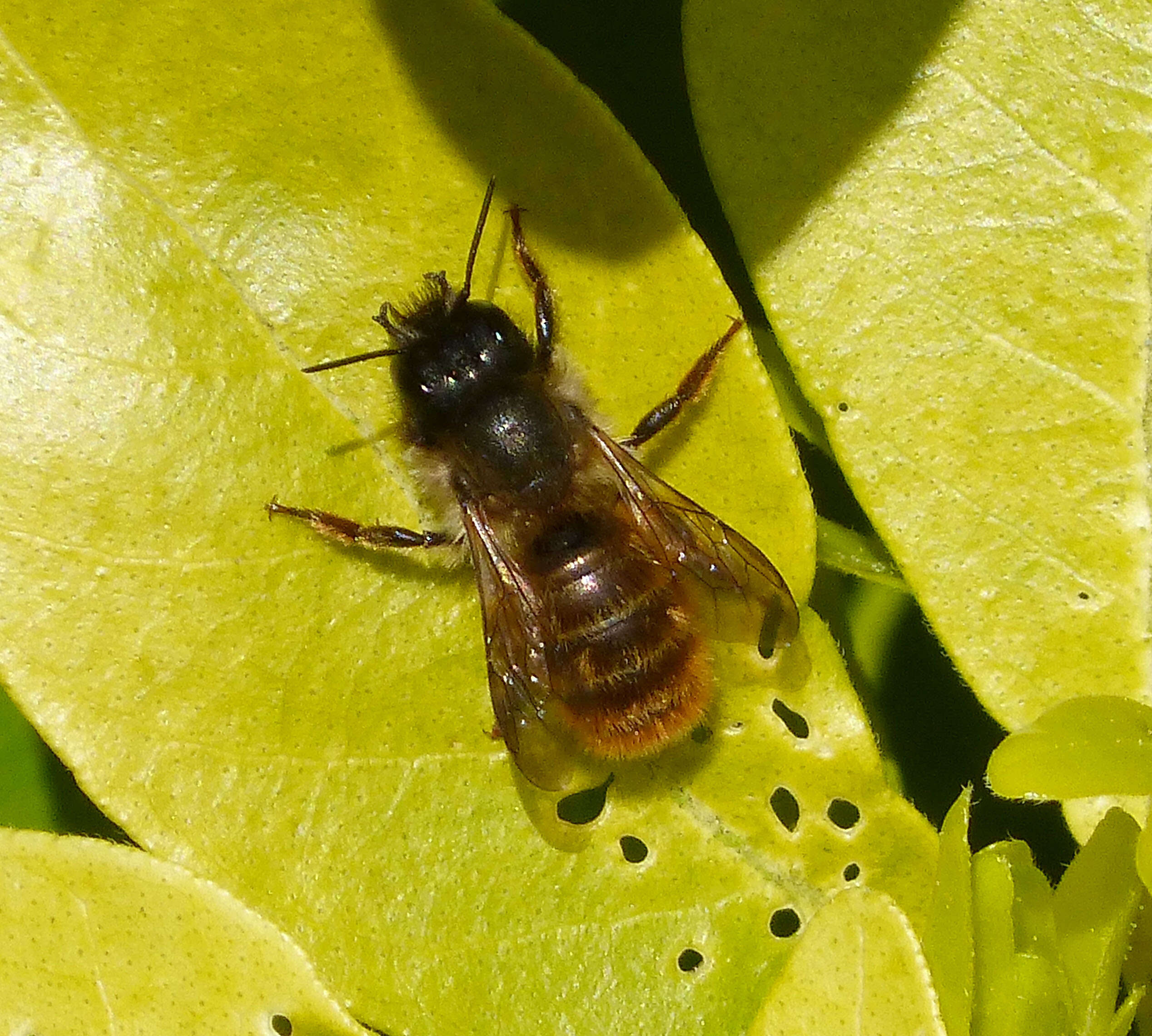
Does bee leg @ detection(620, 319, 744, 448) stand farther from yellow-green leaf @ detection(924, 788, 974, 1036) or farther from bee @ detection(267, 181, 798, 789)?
yellow-green leaf @ detection(924, 788, 974, 1036)

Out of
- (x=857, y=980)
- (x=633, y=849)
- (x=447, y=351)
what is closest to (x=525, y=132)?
(x=447, y=351)

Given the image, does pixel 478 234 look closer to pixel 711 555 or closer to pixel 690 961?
pixel 711 555

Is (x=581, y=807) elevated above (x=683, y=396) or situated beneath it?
situated beneath

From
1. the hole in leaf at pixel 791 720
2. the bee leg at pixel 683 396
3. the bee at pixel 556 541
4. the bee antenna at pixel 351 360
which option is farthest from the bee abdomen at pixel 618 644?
the bee antenna at pixel 351 360

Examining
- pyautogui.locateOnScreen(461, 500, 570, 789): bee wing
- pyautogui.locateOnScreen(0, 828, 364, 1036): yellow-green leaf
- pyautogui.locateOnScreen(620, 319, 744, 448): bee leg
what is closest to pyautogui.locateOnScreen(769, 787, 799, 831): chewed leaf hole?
pyautogui.locateOnScreen(461, 500, 570, 789): bee wing

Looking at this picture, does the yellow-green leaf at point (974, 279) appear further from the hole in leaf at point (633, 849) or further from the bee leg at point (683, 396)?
the hole in leaf at point (633, 849)

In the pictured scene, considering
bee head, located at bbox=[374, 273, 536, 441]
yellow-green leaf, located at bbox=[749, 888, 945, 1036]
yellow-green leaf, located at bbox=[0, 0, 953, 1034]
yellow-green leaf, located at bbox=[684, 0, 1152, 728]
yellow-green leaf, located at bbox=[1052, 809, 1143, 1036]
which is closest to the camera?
yellow-green leaf, located at bbox=[749, 888, 945, 1036]
